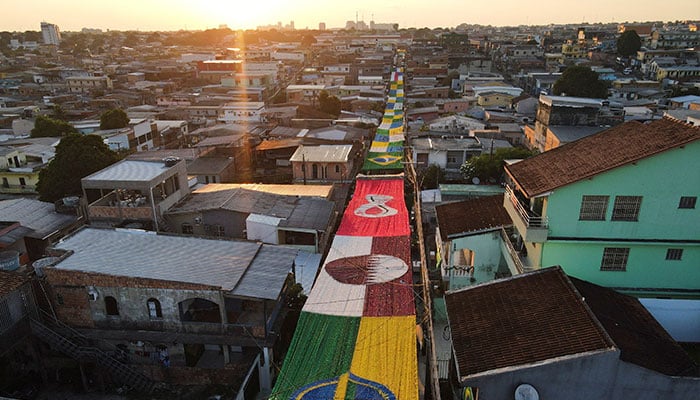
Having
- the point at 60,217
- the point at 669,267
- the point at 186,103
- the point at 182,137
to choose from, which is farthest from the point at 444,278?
the point at 186,103

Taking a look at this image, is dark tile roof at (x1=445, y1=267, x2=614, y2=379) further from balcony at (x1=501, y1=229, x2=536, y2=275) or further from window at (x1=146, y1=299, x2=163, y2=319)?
window at (x1=146, y1=299, x2=163, y2=319)

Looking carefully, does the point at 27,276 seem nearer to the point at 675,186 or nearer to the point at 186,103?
the point at 675,186

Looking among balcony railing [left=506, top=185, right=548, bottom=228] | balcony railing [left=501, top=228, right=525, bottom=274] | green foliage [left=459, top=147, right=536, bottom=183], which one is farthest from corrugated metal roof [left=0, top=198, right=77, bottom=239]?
green foliage [left=459, top=147, right=536, bottom=183]

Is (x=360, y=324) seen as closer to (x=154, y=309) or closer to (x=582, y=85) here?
(x=154, y=309)

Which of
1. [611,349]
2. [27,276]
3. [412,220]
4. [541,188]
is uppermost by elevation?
[541,188]

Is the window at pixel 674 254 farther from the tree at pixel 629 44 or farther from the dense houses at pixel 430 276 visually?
the tree at pixel 629 44
